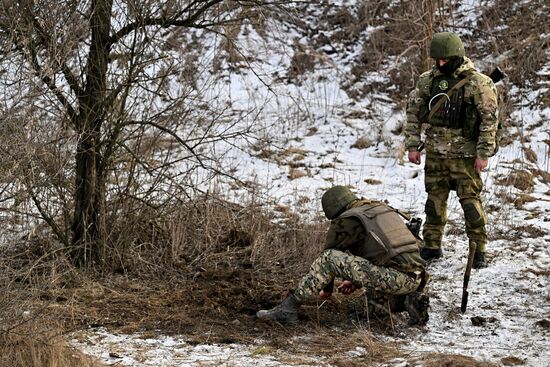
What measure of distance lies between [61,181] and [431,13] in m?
6.34

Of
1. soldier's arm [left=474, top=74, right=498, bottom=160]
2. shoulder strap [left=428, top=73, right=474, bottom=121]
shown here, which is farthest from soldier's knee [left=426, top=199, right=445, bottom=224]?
shoulder strap [left=428, top=73, right=474, bottom=121]

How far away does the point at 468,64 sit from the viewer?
687 centimetres

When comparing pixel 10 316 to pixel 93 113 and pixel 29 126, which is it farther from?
pixel 93 113

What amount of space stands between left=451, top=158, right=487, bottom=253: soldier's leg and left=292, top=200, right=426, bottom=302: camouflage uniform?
128 cm

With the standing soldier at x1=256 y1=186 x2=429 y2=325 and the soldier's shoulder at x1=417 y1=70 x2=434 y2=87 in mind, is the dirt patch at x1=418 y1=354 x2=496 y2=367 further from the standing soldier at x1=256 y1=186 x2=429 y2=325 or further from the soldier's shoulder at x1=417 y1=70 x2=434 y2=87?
the soldier's shoulder at x1=417 y1=70 x2=434 y2=87

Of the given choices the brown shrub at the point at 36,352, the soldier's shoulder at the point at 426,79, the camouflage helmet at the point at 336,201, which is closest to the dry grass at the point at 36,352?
the brown shrub at the point at 36,352

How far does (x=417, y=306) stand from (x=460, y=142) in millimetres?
Result: 1707

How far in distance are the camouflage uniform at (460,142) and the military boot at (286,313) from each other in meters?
1.82

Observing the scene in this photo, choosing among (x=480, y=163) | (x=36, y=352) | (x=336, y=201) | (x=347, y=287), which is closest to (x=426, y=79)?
(x=480, y=163)

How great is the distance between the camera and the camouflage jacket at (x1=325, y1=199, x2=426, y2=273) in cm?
571

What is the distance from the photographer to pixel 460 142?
6.84 meters

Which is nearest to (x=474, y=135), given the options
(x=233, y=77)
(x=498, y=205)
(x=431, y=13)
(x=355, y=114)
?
(x=498, y=205)

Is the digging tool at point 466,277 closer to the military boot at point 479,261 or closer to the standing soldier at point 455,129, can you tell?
the standing soldier at point 455,129

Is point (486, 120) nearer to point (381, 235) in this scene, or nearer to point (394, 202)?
point (381, 235)
